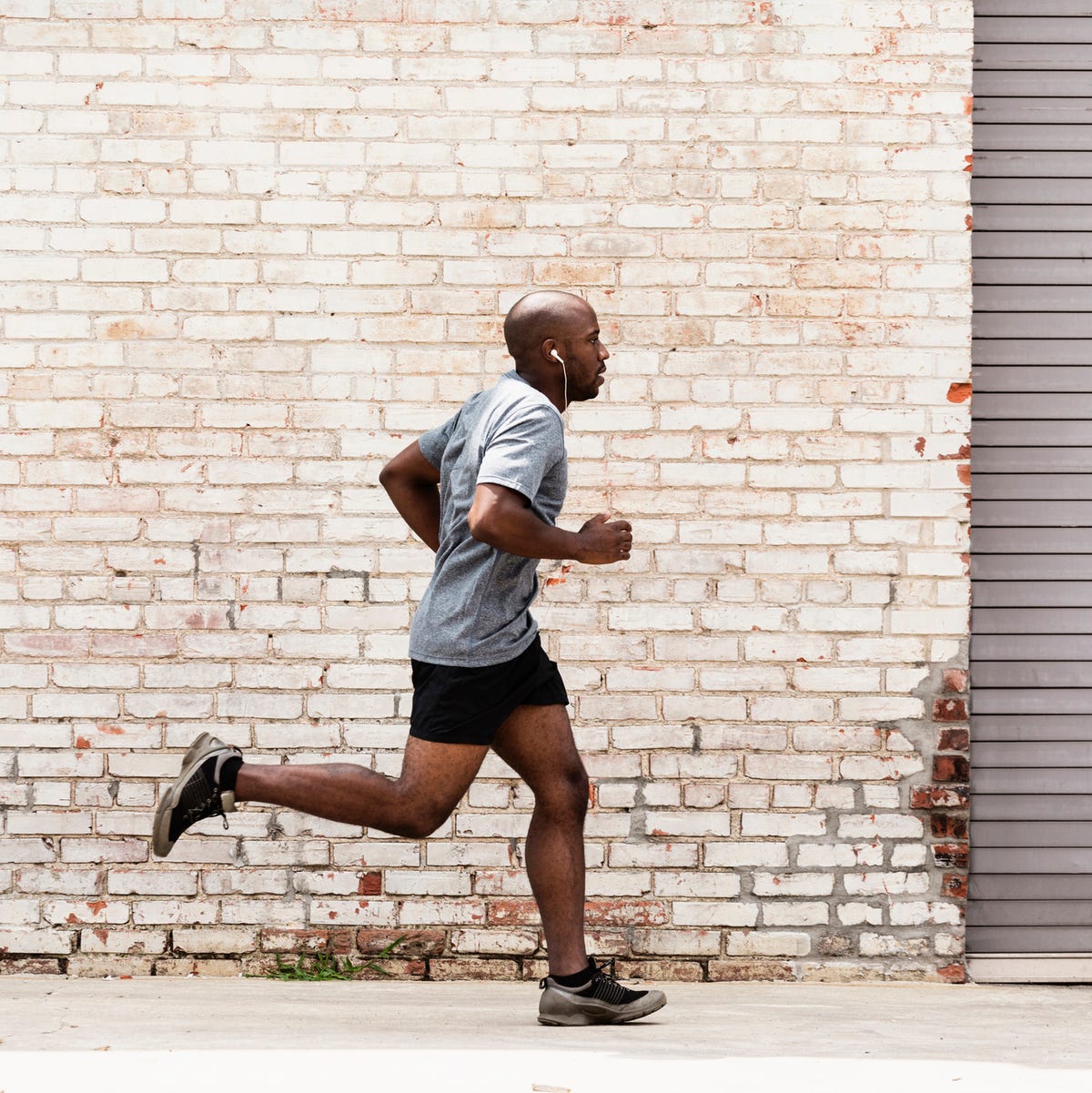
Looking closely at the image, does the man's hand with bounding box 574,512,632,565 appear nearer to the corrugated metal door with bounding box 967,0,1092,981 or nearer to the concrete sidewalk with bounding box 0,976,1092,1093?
the concrete sidewalk with bounding box 0,976,1092,1093

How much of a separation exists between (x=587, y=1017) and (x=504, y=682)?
2.80 ft

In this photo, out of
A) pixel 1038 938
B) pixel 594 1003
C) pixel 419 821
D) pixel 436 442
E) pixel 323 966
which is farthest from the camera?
pixel 1038 938

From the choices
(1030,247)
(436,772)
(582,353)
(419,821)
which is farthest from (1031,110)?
(419,821)

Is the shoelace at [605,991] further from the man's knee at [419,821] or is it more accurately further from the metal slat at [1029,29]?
the metal slat at [1029,29]

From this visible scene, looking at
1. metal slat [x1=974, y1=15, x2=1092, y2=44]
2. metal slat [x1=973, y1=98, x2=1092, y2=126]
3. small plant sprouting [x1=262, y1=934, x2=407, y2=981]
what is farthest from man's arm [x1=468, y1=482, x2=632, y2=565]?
metal slat [x1=974, y1=15, x2=1092, y2=44]

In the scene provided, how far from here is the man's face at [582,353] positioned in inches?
123

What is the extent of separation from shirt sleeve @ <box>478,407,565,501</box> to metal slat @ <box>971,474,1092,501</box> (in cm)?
176

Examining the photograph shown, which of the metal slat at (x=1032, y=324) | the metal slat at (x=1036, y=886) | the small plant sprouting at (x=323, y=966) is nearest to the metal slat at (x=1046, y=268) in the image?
the metal slat at (x=1032, y=324)

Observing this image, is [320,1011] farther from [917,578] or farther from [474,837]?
[917,578]

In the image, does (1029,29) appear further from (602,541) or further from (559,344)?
(602,541)

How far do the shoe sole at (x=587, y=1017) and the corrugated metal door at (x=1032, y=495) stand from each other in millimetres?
1392

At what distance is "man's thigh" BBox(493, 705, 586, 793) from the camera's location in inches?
123

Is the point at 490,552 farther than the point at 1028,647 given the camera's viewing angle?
No

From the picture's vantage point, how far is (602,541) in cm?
292
